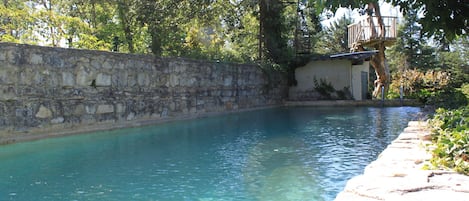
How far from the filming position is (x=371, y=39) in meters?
18.3

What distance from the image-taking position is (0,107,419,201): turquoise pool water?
13.2 ft

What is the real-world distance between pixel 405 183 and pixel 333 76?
645 inches

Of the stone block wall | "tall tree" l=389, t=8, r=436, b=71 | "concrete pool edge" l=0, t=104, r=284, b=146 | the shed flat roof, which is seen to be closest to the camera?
"concrete pool edge" l=0, t=104, r=284, b=146

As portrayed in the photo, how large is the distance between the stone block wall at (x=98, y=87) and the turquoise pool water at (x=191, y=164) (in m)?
0.58

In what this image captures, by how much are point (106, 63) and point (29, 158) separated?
3.65 meters

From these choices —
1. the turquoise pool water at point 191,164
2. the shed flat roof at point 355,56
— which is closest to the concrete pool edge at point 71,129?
the turquoise pool water at point 191,164

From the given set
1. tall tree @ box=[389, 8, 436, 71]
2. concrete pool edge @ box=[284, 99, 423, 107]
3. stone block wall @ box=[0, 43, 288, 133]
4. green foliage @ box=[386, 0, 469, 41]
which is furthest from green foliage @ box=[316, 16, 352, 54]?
green foliage @ box=[386, 0, 469, 41]

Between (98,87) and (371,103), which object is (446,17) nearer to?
(98,87)

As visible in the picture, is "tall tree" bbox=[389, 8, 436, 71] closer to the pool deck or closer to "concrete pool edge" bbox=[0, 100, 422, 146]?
"concrete pool edge" bbox=[0, 100, 422, 146]

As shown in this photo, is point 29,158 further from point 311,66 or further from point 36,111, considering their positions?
point 311,66

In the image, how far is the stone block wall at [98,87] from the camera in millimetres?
7129

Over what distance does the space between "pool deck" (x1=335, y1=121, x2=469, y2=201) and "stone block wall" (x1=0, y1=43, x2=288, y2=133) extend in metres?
6.26

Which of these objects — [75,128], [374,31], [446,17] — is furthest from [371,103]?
[75,128]

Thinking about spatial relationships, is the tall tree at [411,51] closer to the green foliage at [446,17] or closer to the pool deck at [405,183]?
the green foliage at [446,17]
